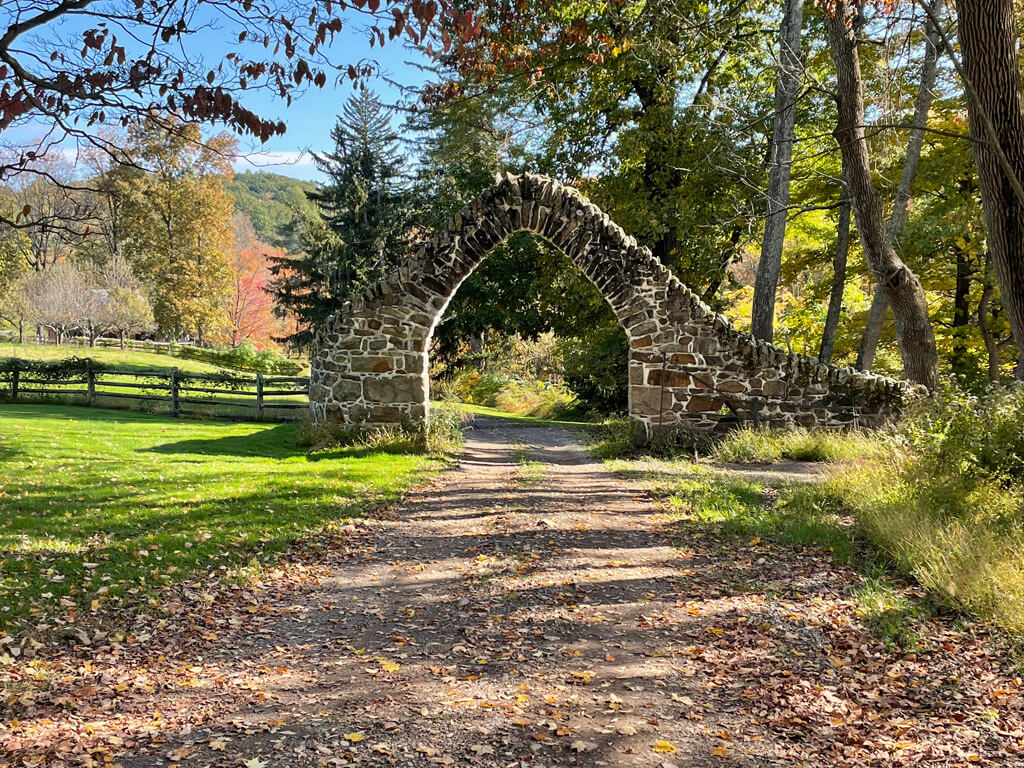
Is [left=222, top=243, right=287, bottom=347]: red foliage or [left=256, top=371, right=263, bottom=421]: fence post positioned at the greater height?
[left=222, top=243, right=287, bottom=347]: red foliage

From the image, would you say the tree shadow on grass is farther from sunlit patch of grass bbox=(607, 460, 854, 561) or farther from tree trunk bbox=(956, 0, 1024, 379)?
tree trunk bbox=(956, 0, 1024, 379)

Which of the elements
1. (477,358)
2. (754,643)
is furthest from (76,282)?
(754,643)

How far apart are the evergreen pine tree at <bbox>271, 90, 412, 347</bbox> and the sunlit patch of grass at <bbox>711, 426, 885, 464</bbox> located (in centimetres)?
2004

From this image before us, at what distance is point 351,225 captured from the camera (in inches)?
1204

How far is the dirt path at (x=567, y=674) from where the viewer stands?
3.25m

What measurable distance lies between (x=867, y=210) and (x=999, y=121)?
13.5 ft

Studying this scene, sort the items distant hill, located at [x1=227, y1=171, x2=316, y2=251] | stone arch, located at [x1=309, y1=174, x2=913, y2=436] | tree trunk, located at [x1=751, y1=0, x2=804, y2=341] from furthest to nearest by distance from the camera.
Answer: distant hill, located at [x1=227, y1=171, x2=316, y2=251] → tree trunk, located at [x1=751, y1=0, x2=804, y2=341] → stone arch, located at [x1=309, y1=174, x2=913, y2=436]

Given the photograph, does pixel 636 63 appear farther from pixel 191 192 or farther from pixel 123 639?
pixel 191 192

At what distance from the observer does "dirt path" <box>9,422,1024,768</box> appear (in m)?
3.25

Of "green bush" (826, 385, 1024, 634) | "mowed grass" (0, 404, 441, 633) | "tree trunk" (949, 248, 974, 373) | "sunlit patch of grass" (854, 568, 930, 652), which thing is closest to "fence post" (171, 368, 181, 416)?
"mowed grass" (0, 404, 441, 633)

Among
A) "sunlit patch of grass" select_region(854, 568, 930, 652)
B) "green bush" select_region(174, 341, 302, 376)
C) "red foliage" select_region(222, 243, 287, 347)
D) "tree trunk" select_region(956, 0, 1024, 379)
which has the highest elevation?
"red foliage" select_region(222, 243, 287, 347)

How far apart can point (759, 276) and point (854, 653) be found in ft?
41.1

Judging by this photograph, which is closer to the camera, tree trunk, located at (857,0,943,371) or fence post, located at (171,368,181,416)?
tree trunk, located at (857,0,943,371)

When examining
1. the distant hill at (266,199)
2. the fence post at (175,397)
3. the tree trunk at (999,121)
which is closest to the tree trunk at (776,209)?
the tree trunk at (999,121)
